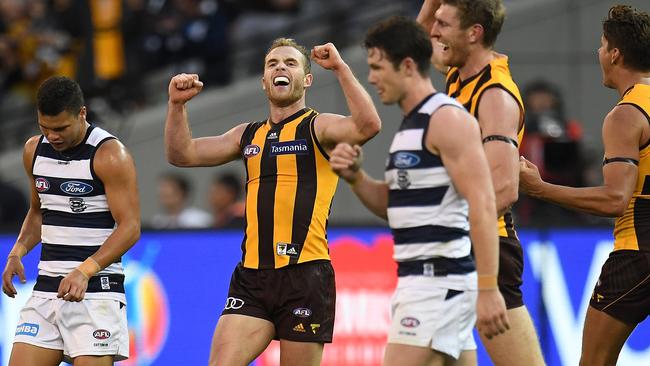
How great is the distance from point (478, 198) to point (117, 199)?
2.65 metres

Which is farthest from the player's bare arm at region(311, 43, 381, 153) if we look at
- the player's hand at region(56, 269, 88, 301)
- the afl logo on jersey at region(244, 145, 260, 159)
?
the player's hand at region(56, 269, 88, 301)

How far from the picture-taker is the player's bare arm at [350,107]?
7516mm

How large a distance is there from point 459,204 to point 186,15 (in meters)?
9.30

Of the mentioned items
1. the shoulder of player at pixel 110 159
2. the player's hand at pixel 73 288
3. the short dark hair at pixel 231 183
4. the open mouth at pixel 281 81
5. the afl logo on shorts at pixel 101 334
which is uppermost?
the short dark hair at pixel 231 183

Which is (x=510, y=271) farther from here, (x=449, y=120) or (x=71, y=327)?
(x=71, y=327)

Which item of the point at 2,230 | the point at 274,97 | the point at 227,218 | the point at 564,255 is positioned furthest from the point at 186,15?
the point at 274,97

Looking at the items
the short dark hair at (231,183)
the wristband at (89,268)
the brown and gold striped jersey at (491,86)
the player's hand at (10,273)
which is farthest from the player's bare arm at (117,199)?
the short dark hair at (231,183)

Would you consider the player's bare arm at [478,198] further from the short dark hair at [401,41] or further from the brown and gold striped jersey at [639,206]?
the brown and gold striped jersey at [639,206]

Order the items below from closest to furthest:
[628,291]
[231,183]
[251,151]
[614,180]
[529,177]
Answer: [529,177]
[614,180]
[628,291]
[251,151]
[231,183]

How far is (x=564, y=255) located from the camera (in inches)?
443

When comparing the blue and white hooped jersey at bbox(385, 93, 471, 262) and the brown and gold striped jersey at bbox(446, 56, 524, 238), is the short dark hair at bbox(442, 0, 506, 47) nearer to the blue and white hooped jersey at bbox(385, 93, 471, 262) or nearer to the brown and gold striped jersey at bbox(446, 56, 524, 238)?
the brown and gold striped jersey at bbox(446, 56, 524, 238)

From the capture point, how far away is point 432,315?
605cm

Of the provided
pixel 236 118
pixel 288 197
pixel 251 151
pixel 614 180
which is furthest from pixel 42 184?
pixel 236 118

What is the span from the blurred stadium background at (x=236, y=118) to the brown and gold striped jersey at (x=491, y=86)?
4.13 m
